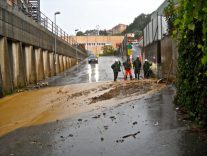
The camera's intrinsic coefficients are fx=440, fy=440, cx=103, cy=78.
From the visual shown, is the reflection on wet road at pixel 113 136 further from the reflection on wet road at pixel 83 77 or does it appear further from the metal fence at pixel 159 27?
the reflection on wet road at pixel 83 77

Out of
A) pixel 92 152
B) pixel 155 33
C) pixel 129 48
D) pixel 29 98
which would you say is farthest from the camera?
pixel 129 48

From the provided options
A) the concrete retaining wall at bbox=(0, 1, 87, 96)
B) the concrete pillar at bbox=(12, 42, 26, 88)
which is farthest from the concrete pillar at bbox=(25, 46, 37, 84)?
the concrete pillar at bbox=(12, 42, 26, 88)

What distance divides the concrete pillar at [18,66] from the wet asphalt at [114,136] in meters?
14.1

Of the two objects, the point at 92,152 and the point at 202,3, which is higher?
the point at 202,3

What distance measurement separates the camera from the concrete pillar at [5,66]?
23.6m

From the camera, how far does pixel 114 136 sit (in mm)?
10055

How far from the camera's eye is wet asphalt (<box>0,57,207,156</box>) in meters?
8.62

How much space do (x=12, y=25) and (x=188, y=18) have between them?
893 inches

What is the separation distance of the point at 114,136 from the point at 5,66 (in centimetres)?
1522

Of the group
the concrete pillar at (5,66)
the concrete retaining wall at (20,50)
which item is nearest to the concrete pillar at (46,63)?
the concrete retaining wall at (20,50)

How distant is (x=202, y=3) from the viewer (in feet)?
13.6

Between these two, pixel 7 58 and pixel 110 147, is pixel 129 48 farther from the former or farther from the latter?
pixel 110 147

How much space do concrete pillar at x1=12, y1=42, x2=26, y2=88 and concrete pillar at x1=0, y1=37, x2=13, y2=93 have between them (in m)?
1.88

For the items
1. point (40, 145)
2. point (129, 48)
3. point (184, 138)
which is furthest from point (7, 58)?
point (129, 48)
